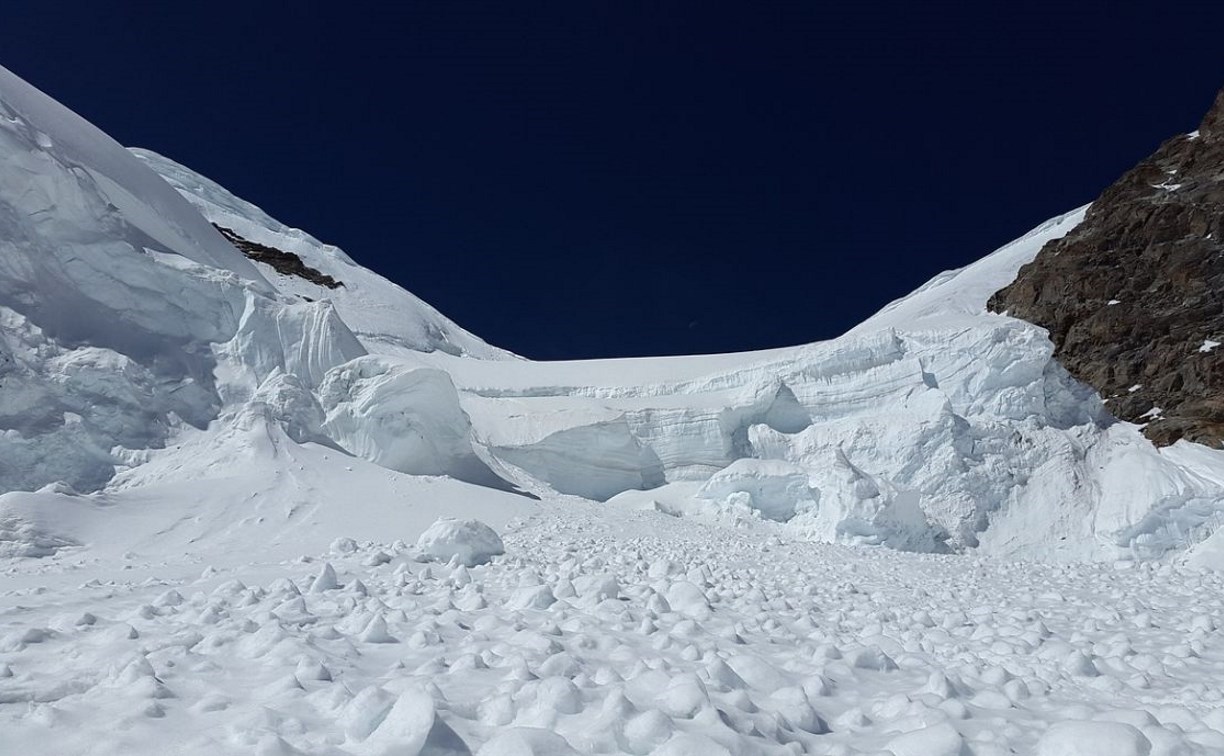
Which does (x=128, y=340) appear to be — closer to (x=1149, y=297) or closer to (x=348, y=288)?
(x=1149, y=297)

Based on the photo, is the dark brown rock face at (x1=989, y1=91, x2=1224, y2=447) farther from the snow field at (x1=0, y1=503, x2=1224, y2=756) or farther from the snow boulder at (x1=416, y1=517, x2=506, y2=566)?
the snow boulder at (x1=416, y1=517, x2=506, y2=566)

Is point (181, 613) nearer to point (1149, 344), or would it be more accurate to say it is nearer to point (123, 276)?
point (123, 276)

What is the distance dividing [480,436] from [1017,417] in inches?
732

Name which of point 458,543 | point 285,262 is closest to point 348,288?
point 285,262

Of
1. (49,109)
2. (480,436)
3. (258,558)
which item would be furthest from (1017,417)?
(49,109)

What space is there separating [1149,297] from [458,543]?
33.8m

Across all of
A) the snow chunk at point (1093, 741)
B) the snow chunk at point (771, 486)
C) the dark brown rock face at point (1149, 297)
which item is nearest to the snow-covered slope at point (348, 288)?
the snow chunk at point (771, 486)

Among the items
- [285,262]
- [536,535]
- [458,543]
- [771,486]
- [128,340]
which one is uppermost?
[285,262]

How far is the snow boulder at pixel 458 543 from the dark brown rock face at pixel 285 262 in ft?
190

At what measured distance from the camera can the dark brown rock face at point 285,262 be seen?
2398 inches

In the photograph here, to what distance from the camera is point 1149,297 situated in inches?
1189

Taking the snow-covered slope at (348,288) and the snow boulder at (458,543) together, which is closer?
the snow boulder at (458,543)

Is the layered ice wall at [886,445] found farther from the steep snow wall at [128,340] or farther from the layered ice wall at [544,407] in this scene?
the steep snow wall at [128,340]

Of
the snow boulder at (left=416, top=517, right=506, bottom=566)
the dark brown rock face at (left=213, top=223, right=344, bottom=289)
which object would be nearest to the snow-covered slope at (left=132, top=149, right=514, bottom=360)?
the dark brown rock face at (left=213, top=223, right=344, bottom=289)
